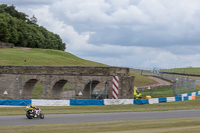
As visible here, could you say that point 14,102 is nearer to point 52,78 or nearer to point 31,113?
point 52,78

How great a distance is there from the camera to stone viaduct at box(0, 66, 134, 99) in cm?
4269

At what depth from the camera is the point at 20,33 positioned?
103812 millimetres

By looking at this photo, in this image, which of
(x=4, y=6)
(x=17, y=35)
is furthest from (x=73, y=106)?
(x=4, y=6)

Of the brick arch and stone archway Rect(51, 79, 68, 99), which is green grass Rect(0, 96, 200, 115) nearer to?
stone archway Rect(51, 79, 68, 99)

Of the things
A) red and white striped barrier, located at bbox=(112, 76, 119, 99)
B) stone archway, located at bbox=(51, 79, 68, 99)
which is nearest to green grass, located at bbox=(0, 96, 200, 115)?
red and white striped barrier, located at bbox=(112, 76, 119, 99)

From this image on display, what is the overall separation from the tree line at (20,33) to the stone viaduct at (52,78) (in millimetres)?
50994

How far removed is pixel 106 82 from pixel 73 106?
771 centimetres

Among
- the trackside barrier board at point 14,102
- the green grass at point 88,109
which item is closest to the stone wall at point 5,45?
the trackside barrier board at point 14,102

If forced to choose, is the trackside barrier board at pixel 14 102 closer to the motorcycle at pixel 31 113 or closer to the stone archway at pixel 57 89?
the stone archway at pixel 57 89

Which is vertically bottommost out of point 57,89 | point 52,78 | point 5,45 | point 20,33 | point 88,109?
point 88,109

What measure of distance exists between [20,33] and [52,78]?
210ft

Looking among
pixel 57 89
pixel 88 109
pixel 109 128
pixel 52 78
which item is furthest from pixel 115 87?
pixel 109 128

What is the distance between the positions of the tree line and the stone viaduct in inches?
2008

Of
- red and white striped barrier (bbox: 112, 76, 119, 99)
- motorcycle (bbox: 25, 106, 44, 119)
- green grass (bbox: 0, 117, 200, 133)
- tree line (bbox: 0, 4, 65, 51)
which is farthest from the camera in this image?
tree line (bbox: 0, 4, 65, 51)
